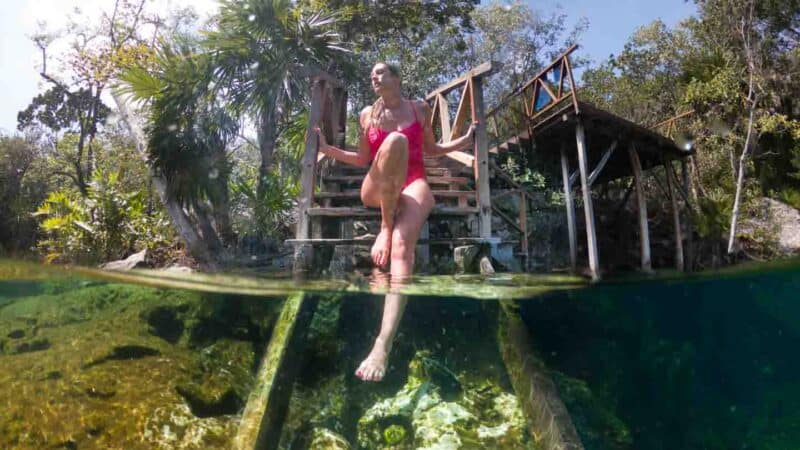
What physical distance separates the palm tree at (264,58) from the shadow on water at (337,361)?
5.58ft

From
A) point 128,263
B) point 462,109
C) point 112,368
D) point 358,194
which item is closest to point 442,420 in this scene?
point 358,194

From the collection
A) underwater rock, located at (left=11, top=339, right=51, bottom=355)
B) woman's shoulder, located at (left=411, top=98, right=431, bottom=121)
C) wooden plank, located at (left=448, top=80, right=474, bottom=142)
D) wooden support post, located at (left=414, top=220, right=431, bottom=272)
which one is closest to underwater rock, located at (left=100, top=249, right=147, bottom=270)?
underwater rock, located at (left=11, top=339, right=51, bottom=355)

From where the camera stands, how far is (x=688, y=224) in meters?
6.58

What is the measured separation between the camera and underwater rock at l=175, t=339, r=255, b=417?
3.47 metres

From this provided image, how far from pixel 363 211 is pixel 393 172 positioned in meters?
1.45

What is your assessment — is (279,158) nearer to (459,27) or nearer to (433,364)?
(433,364)

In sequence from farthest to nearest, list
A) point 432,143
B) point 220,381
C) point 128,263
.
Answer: point 128,263 → point 220,381 → point 432,143

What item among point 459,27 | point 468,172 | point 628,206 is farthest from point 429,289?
point 628,206

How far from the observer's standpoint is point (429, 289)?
448 centimetres

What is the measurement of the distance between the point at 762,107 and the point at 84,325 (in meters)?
8.38

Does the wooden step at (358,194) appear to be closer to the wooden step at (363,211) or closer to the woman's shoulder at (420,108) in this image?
the wooden step at (363,211)

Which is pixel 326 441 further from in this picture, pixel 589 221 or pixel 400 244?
pixel 589 221

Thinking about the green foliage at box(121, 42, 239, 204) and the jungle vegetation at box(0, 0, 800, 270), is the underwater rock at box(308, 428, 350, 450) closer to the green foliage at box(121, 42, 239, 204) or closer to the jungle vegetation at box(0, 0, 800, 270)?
the jungle vegetation at box(0, 0, 800, 270)

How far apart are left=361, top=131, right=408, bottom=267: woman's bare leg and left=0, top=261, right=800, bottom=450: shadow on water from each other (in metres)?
0.96
